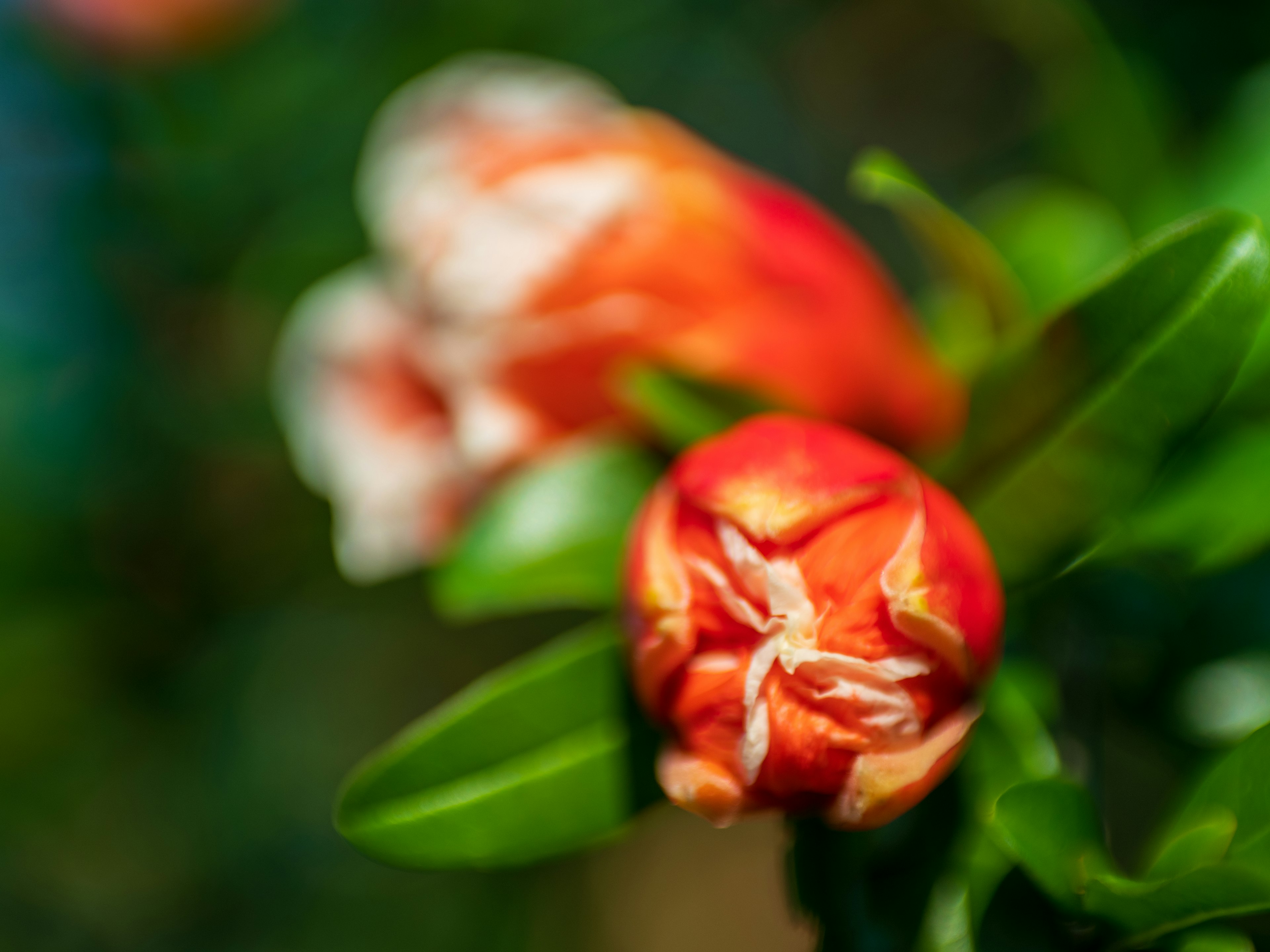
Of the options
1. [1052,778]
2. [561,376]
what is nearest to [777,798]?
[1052,778]

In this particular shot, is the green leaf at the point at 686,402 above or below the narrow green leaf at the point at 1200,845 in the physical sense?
above

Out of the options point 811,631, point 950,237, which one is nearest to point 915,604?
point 811,631

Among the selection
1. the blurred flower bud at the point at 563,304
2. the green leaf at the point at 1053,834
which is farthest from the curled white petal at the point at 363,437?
the green leaf at the point at 1053,834

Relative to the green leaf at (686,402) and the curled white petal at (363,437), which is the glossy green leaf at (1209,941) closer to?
the green leaf at (686,402)

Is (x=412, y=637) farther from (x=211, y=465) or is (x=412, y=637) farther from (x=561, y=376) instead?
(x=561, y=376)

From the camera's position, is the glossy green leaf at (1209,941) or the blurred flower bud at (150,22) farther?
the blurred flower bud at (150,22)

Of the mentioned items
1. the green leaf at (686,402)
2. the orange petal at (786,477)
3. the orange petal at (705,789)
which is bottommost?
the orange petal at (705,789)
